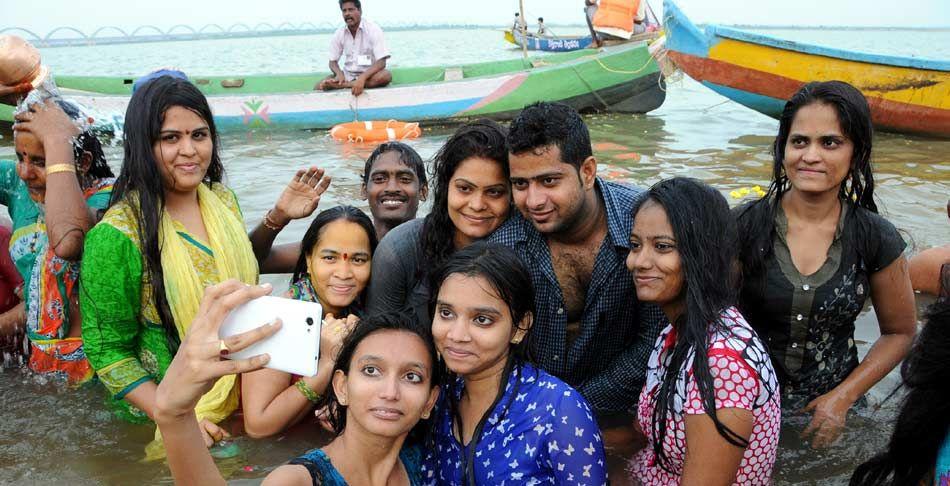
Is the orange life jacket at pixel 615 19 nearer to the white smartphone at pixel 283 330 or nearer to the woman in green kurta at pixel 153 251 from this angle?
the woman in green kurta at pixel 153 251

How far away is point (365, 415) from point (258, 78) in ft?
43.4

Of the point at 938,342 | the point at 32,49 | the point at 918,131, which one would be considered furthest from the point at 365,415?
the point at 918,131

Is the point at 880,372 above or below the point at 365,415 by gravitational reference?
below

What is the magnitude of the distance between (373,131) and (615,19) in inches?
287

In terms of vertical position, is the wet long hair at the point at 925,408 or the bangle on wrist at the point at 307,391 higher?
the wet long hair at the point at 925,408

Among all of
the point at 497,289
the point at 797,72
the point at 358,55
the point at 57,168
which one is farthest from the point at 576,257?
the point at 358,55

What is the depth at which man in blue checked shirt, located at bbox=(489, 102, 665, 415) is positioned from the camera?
3131 millimetres

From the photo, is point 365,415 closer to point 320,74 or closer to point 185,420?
point 185,420

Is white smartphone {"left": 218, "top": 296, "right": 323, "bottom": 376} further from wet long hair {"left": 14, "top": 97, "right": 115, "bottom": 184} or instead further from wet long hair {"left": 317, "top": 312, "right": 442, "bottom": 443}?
wet long hair {"left": 14, "top": 97, "right": 115, "bottom": 184}

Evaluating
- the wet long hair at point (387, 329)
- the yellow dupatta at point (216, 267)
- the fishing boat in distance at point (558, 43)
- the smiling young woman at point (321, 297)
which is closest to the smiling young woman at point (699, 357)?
the wet long hair at point (387, 329)

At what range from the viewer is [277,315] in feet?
6.16

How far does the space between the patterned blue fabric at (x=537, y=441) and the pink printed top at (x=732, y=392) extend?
281mm

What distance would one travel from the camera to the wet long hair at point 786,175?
3104 mm

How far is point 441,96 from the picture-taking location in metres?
13.1
